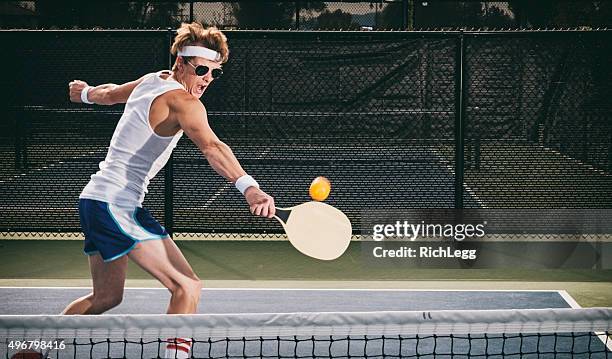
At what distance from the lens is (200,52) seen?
5594 mm

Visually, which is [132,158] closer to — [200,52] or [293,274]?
[200,52]

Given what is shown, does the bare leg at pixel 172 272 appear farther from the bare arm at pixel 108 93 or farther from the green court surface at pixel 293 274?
the green court surface at pixel 293 274

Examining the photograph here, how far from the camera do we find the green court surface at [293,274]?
26.3 feet

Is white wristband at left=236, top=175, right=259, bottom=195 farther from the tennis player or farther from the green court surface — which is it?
the green court surface

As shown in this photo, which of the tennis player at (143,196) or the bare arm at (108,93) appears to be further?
the bare arm at (108,93)

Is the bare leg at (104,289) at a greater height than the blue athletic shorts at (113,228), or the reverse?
the blue athletic shorts at (113,228)

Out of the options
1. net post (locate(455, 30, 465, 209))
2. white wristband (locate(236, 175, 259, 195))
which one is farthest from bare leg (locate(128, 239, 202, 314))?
net post (locate(455, 30, 465, 209))

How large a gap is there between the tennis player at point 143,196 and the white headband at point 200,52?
0.27 m

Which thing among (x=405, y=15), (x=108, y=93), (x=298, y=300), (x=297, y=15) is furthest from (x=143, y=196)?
(x=297, y=15)

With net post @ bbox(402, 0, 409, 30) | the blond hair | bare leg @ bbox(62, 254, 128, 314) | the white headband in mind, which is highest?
net post @ bbox(402, 0, 409, 30)

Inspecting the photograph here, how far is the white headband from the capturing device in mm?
5590

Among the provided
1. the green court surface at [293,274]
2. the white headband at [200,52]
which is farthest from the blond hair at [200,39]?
the green court surface at [293,274]

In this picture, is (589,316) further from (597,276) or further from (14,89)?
(14,89)

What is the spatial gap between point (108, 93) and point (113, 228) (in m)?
1.08
